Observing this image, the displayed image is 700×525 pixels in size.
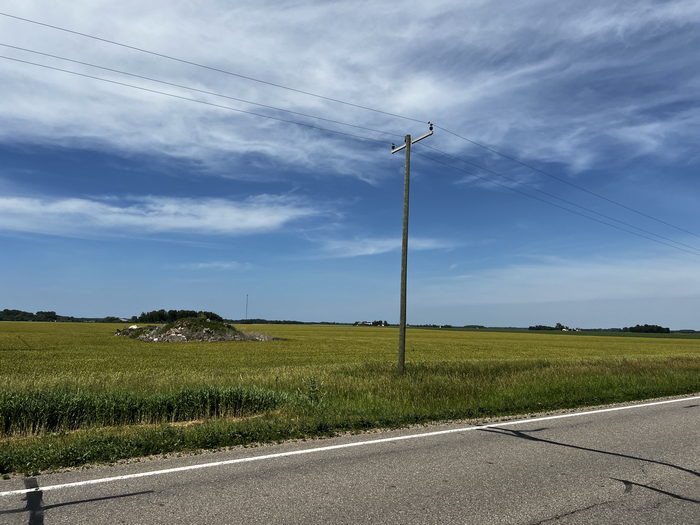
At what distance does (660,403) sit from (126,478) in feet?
43.6

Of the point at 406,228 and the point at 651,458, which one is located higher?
the point at 406,228

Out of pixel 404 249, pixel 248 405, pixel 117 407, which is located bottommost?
pixel 248 405

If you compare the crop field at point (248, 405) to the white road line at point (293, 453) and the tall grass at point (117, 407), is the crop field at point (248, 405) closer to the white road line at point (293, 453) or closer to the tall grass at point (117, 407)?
the tall grass at point (117, 407)

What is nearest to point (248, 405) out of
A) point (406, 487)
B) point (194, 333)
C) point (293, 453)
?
point (293, 453)

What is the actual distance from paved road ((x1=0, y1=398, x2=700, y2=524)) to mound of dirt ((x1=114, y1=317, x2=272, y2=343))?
5343cm

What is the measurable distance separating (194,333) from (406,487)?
57.6 m

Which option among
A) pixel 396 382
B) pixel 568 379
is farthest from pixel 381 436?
pixel 568 379

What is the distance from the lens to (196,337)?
195ft

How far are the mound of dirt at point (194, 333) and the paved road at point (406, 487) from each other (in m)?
53.4

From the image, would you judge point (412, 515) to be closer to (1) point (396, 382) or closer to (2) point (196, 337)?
(1) point (396, 382)

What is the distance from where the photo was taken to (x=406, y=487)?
19.9 feet

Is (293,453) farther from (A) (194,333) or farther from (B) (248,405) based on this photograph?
(A) (194,333)

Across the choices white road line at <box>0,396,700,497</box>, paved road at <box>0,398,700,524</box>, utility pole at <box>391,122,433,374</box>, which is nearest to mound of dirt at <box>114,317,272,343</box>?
utility pole at <box>391,122,433,374</box>

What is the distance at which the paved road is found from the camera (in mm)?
5160
